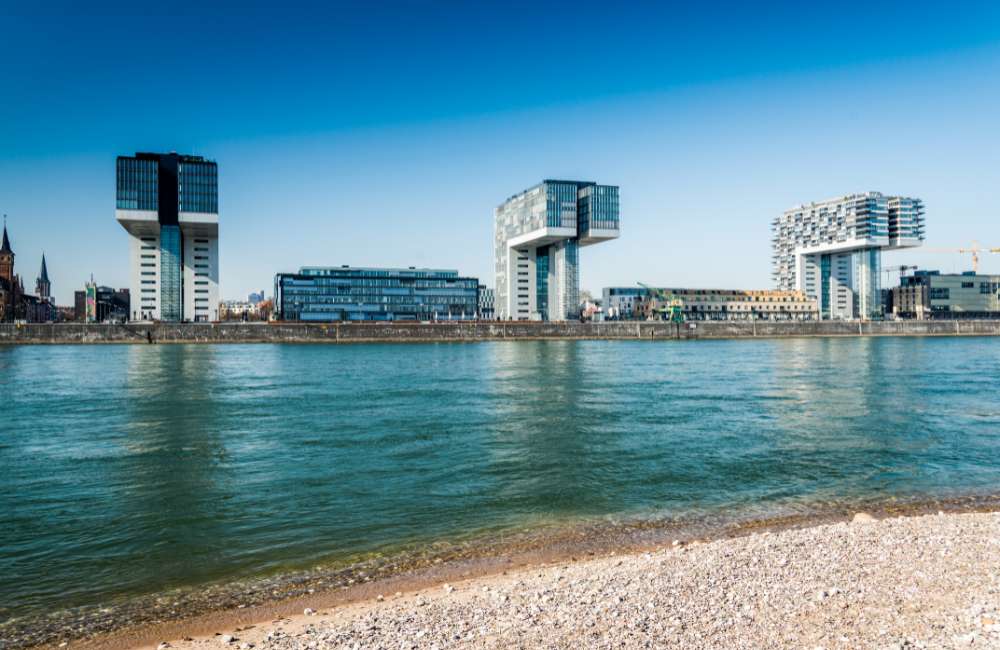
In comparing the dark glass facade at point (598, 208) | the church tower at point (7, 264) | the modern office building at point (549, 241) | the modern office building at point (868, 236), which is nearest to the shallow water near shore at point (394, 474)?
the dark glass facade at point (598, 208)

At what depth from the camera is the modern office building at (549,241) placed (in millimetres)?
148500

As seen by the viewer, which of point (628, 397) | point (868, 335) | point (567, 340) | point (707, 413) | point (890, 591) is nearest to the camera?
point (890, 591)

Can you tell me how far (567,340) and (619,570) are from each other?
113 metres

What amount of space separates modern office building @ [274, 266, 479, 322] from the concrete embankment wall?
222 ft

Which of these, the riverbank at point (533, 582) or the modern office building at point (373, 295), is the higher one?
the modern office building at point (373, 295)

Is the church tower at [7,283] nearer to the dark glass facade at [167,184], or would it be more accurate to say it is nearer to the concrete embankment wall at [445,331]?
the dark glass facade at [167,184]

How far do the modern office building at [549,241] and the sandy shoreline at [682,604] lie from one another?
139 metres

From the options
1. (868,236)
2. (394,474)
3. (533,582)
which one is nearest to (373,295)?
(868,236)

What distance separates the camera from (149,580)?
37.0ft

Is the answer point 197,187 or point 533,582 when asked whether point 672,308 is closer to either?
point 197,187

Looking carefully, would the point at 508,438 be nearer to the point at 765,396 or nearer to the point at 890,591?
the point at 890,591

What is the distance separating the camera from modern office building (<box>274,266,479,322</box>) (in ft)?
603

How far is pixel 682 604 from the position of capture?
8547mm

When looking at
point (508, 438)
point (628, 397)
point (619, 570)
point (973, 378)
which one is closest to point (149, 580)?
point (619, 570)
